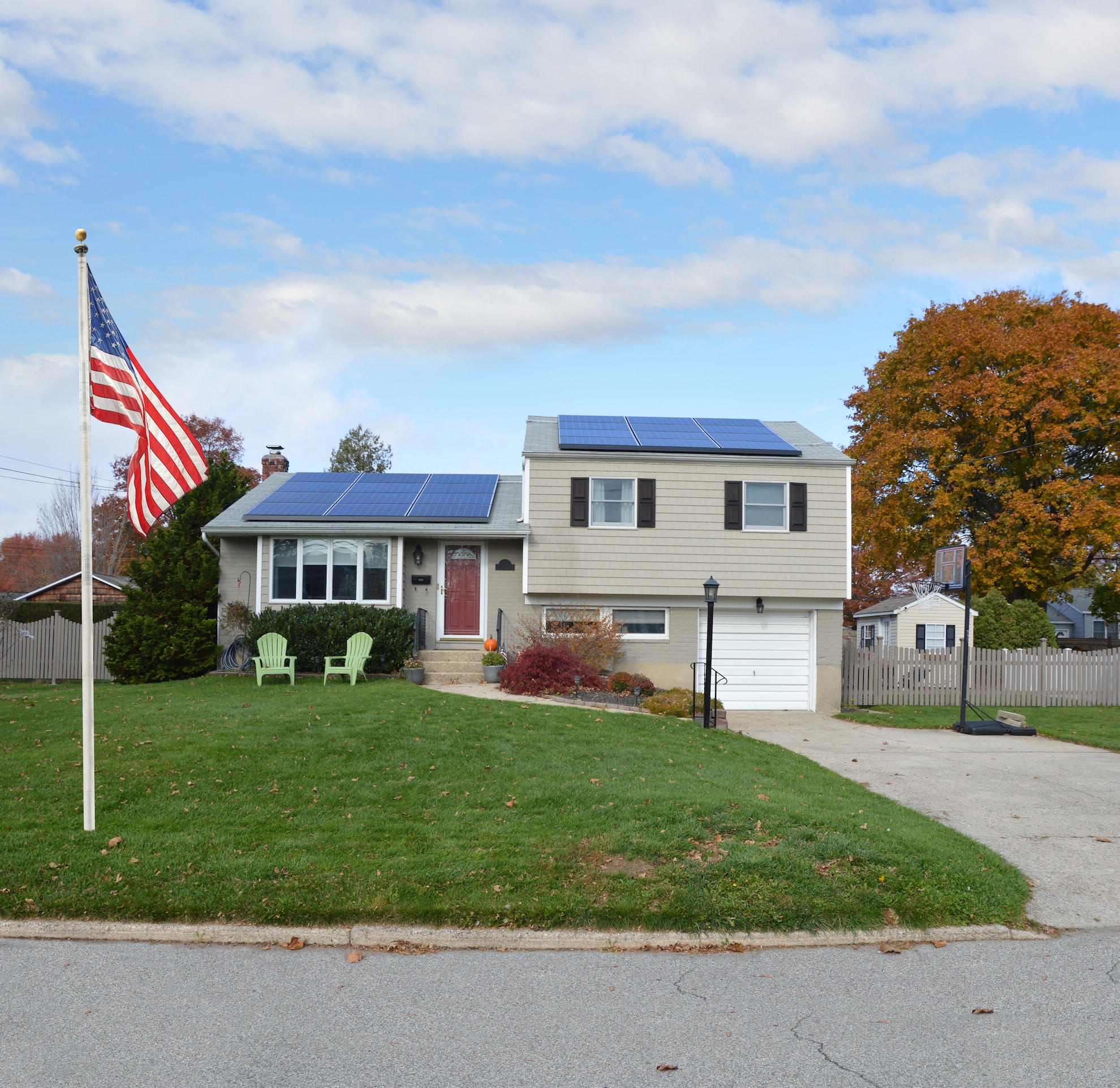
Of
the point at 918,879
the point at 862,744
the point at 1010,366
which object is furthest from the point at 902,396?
the point at 918,879

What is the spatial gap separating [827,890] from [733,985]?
1.40m

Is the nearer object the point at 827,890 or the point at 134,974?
the point at 134,974

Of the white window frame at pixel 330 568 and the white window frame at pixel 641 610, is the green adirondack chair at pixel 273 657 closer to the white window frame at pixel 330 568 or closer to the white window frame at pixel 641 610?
the white window frame at pixel 330 568

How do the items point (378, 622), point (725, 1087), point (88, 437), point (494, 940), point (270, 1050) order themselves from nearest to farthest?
point (725, 1087) < point (270, 1050) < point (494, 940) < point (88, 437) < point (378, 622)

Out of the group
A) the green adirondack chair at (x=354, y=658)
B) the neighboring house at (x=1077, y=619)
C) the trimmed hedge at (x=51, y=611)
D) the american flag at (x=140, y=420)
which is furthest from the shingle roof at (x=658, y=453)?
the neighboring house at (x=1077, y=619)

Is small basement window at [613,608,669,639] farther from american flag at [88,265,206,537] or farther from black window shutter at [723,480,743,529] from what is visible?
american flag at [88,265,206,537]

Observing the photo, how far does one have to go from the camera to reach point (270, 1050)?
13.1 ft

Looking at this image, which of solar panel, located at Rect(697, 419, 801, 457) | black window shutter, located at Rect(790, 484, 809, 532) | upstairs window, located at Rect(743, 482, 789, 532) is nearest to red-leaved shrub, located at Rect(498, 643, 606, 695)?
upstairs window, located at Rect(743, 482, 789, 532)

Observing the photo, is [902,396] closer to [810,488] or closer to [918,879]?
[810,488]

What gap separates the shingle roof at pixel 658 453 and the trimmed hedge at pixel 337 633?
4.56 m

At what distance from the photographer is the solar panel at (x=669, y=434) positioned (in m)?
18.9

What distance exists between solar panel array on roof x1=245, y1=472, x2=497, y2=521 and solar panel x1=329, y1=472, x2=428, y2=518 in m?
0.01

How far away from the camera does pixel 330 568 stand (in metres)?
18.6

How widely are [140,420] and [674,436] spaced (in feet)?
45.5
